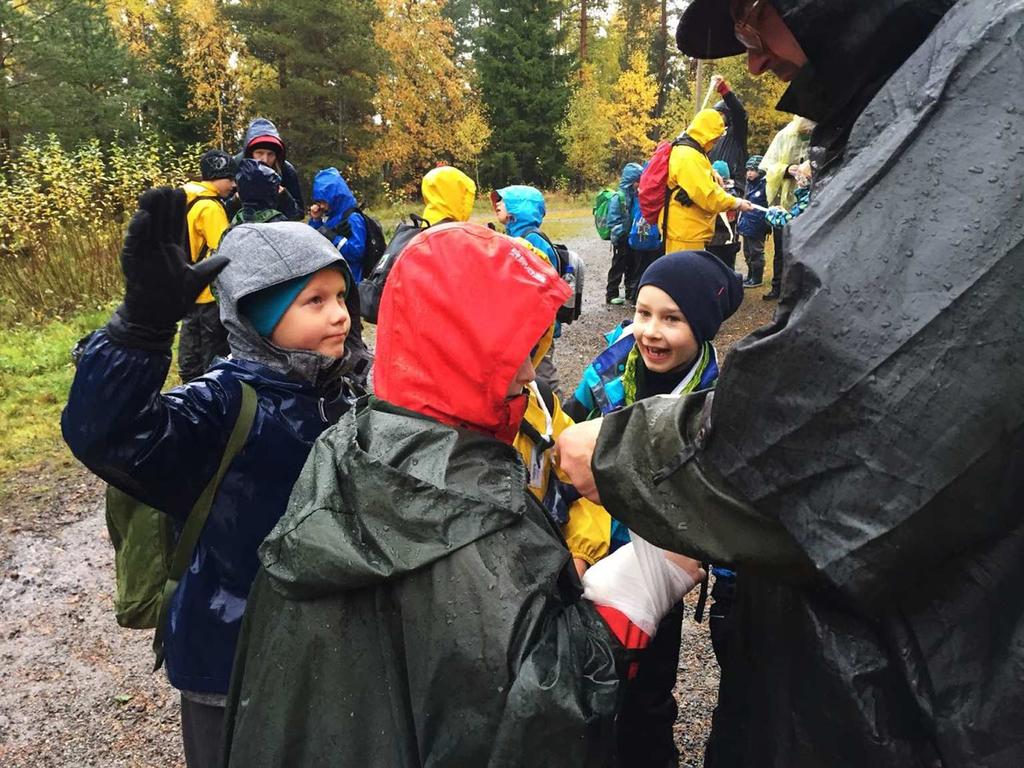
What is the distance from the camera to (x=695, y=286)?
2.98 metres

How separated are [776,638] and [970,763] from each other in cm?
36

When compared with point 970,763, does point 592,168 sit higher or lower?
lower

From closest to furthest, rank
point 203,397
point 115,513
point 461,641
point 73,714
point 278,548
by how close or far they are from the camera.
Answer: point 461,641 < point 278,548 < point 203,397 < point 115,513 < point 73,714

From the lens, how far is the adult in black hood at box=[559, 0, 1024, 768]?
0.95 m

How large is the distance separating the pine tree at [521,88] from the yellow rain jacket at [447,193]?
102 ft

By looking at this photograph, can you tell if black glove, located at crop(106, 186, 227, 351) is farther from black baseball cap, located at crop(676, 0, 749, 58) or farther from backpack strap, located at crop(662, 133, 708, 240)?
backpack strap, located at crop(662, 133, 708, 240)

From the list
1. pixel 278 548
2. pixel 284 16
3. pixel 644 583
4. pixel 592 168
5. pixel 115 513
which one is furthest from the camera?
pixel 592 168

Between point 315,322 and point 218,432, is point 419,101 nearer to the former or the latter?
point 315,322

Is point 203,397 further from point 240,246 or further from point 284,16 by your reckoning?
point 284,16

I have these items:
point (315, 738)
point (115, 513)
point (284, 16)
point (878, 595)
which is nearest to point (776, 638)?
point (878, 595)

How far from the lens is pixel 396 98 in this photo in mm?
33156

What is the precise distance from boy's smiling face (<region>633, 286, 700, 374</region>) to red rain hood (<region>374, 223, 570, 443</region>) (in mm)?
1464

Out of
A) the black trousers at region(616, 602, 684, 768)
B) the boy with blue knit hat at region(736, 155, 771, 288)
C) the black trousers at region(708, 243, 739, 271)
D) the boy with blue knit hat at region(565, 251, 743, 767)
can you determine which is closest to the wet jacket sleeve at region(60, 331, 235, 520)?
the boy with blue knit hat at region(565, 251, 743, 767)

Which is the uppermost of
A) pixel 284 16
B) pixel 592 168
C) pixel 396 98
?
pixel 284 16
